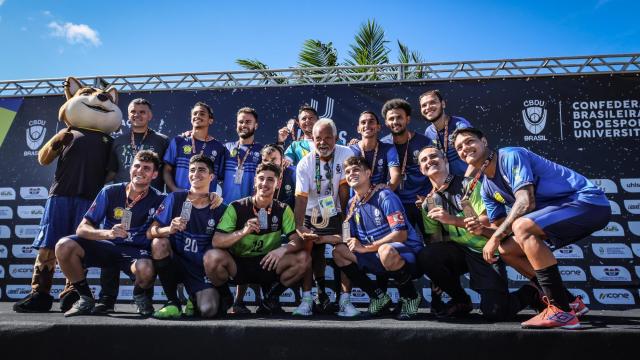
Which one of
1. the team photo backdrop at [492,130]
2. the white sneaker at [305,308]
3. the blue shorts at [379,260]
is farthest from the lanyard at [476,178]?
the team photo backdrop at [492,130]

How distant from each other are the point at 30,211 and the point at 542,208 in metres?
5.92

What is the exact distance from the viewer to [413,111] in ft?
16.4

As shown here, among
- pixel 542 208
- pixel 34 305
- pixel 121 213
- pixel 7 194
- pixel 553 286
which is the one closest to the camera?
pixel 553 286

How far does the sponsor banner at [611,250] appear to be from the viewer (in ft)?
14.9

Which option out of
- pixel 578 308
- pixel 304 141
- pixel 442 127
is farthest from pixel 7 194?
pixel 578 308

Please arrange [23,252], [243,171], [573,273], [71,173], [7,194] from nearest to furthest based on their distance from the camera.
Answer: [71,173]
[243,171]
[573,273]
[23,252]
[7,194]

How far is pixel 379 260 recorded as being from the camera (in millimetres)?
3213

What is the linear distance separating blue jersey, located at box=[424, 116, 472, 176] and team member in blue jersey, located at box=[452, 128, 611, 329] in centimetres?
99

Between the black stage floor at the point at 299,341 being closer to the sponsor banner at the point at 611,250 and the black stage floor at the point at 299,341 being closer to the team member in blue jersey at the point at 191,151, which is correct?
the team member in blue jersey at the point at 191,151

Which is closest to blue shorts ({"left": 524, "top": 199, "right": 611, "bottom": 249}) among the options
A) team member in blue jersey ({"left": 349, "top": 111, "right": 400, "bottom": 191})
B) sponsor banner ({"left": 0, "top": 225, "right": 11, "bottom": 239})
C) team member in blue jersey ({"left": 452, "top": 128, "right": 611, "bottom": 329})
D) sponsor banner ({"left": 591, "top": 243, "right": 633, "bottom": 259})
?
team member in blue jersey ({"left": 452, "top": 128, "right": 611, "bottom": 329})

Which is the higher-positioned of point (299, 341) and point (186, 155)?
point (186, 155)

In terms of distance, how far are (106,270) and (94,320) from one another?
2.87 feet

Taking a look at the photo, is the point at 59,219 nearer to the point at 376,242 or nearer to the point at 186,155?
the point at 186,155

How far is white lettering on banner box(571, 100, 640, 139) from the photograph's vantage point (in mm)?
4695
